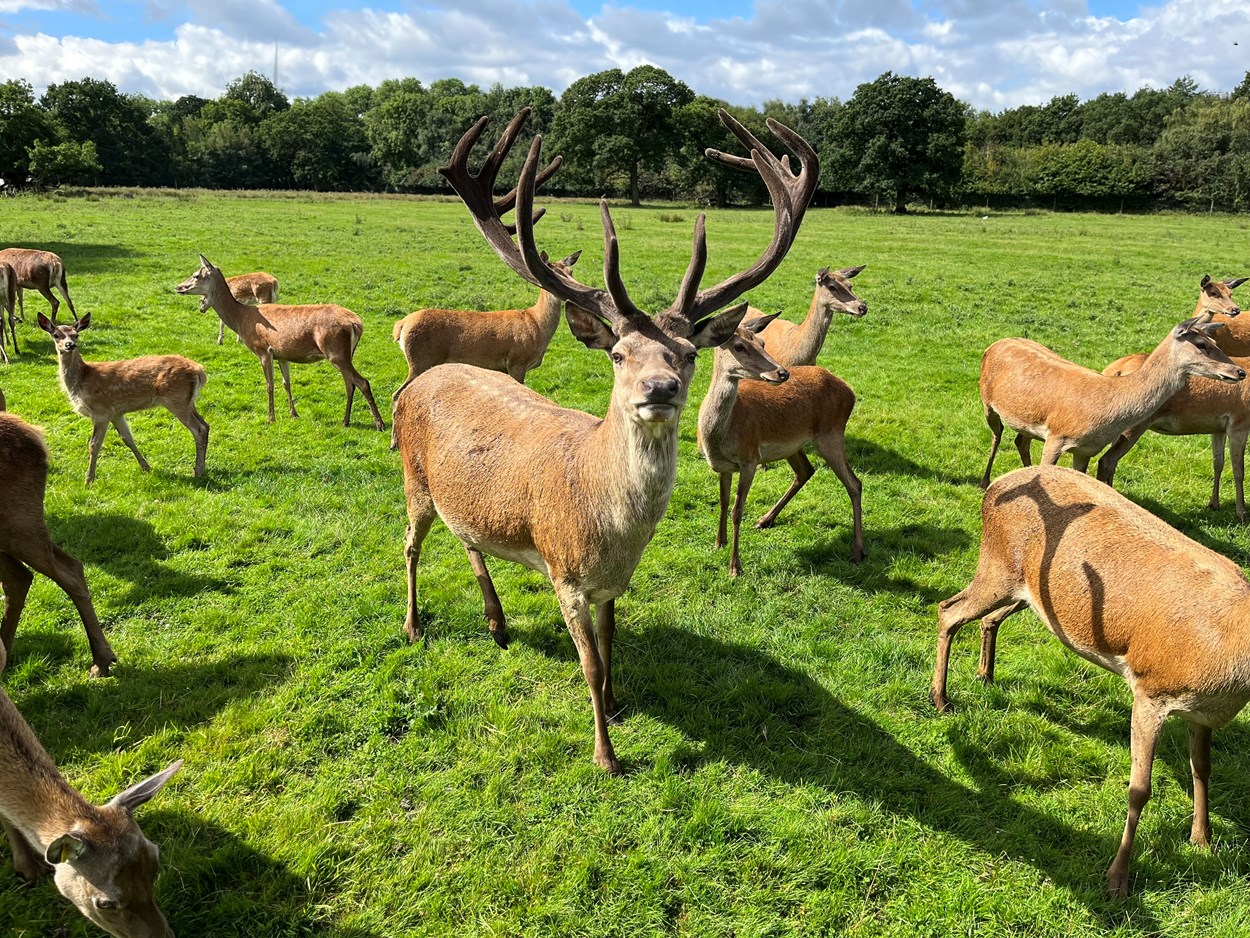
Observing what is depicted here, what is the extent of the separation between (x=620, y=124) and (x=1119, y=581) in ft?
188

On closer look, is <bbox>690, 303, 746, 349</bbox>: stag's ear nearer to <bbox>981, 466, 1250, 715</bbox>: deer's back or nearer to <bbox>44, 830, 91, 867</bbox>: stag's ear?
<bbox>981, 466, 1250, 715</bbox>: deer's back

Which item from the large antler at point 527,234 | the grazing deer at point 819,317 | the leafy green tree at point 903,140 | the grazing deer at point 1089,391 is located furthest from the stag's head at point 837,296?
the leafy green tree at point 903,140

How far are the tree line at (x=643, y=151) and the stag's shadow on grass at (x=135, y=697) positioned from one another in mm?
43947

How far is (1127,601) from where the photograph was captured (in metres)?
3.61

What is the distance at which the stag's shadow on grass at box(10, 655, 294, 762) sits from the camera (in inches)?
158

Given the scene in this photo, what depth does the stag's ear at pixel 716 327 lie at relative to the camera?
3.67 meters

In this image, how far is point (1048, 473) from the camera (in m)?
4.41

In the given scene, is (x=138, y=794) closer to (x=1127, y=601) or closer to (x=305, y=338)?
(x=1127, y=601)

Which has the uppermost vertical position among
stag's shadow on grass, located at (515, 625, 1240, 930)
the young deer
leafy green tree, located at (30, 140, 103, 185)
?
leafy green tree, located at (30, 140, 103, 185)

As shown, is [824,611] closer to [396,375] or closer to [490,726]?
[490,726]

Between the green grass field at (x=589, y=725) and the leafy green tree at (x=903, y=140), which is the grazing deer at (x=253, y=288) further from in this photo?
the leafy green tree at (x=903, y=140)

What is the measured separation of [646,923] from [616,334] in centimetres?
279

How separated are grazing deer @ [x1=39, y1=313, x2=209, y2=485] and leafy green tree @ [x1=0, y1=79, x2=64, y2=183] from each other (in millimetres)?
50014

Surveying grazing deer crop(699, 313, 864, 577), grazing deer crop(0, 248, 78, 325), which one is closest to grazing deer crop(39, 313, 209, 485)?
grazing deer crop(699, 313, 864, 577)
